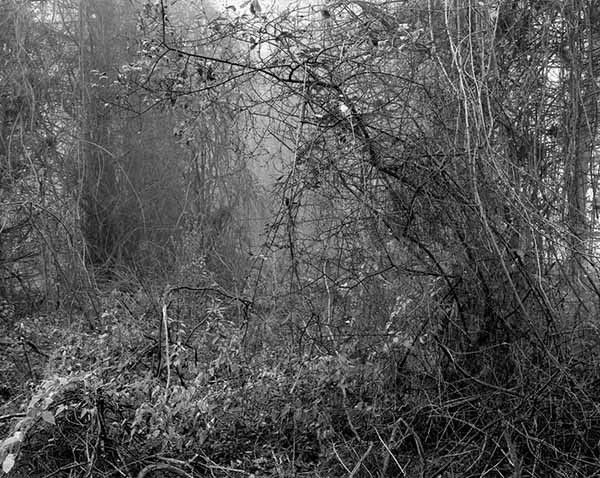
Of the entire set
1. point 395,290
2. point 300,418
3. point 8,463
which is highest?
point 395,290

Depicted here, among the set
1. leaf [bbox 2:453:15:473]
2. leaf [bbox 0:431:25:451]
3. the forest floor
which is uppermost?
leaf [bbox 0:431:25:451]

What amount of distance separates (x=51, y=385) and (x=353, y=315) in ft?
5.76

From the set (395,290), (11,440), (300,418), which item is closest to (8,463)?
(11,440)

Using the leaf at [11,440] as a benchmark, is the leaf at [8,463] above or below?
below

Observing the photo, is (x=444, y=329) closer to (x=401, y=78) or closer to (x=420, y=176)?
(x=420, y=176)

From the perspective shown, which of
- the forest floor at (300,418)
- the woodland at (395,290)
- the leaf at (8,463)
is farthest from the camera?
the woodland at (395,290)

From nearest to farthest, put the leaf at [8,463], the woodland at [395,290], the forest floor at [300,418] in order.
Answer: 1. the leaf at [8,463]
2. the forest floor at [300,418]
3. the woodland at [395,290]

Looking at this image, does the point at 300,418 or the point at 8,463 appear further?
the point at 300,418

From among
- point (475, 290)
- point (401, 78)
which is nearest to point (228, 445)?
point (475, 290)

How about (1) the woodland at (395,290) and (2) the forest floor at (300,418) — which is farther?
(1) the woodland at (395,290)

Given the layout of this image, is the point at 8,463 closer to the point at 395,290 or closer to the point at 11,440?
the point at 11,440

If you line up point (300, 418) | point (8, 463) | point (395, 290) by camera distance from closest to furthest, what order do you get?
point (8, 463) → point (300, 418) → point (395, 290)

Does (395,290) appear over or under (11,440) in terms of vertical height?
over

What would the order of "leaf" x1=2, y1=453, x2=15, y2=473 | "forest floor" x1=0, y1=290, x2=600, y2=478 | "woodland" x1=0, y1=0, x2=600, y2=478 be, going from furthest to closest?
1. "woodland" x1=0, y1=0, x2=600, y2=478
2. "forest floor" x1=0, y1=290, x2=600, y2=478
3. "leaf" x1=2, y1=453, x2=15, y2=473
